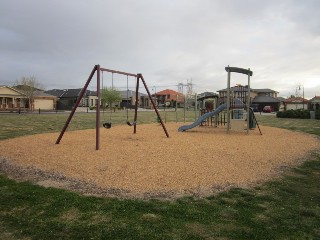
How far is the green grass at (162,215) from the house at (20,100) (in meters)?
51.4

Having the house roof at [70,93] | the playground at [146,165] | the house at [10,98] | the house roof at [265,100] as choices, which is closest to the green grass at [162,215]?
the playground at [146,165]

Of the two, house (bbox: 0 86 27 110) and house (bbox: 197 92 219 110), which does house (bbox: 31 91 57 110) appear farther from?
house (bbox: 197 92 219 110)

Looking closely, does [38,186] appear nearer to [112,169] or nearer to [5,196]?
[5,196]

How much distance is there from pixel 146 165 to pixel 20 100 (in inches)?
2339

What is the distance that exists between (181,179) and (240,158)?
9.74ft

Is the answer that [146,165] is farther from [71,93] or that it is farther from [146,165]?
[71,93]

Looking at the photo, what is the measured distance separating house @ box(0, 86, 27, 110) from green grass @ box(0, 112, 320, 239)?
5479cm

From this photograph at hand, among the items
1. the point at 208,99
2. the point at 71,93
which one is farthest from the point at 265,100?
the point at 71,93

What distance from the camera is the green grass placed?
150 inches

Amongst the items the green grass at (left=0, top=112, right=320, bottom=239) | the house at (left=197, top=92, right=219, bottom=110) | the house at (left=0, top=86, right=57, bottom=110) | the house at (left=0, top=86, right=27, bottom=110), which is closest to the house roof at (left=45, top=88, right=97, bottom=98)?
the house at (left=0, top=86, right=57, bottom=110)

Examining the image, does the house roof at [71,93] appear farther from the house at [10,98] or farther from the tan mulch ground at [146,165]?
the tan mulch ground at [146,165]

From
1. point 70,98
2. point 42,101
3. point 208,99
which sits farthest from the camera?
point 70,98

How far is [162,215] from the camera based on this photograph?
445cm

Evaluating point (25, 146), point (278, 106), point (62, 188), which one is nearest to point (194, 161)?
point (62, 188)
